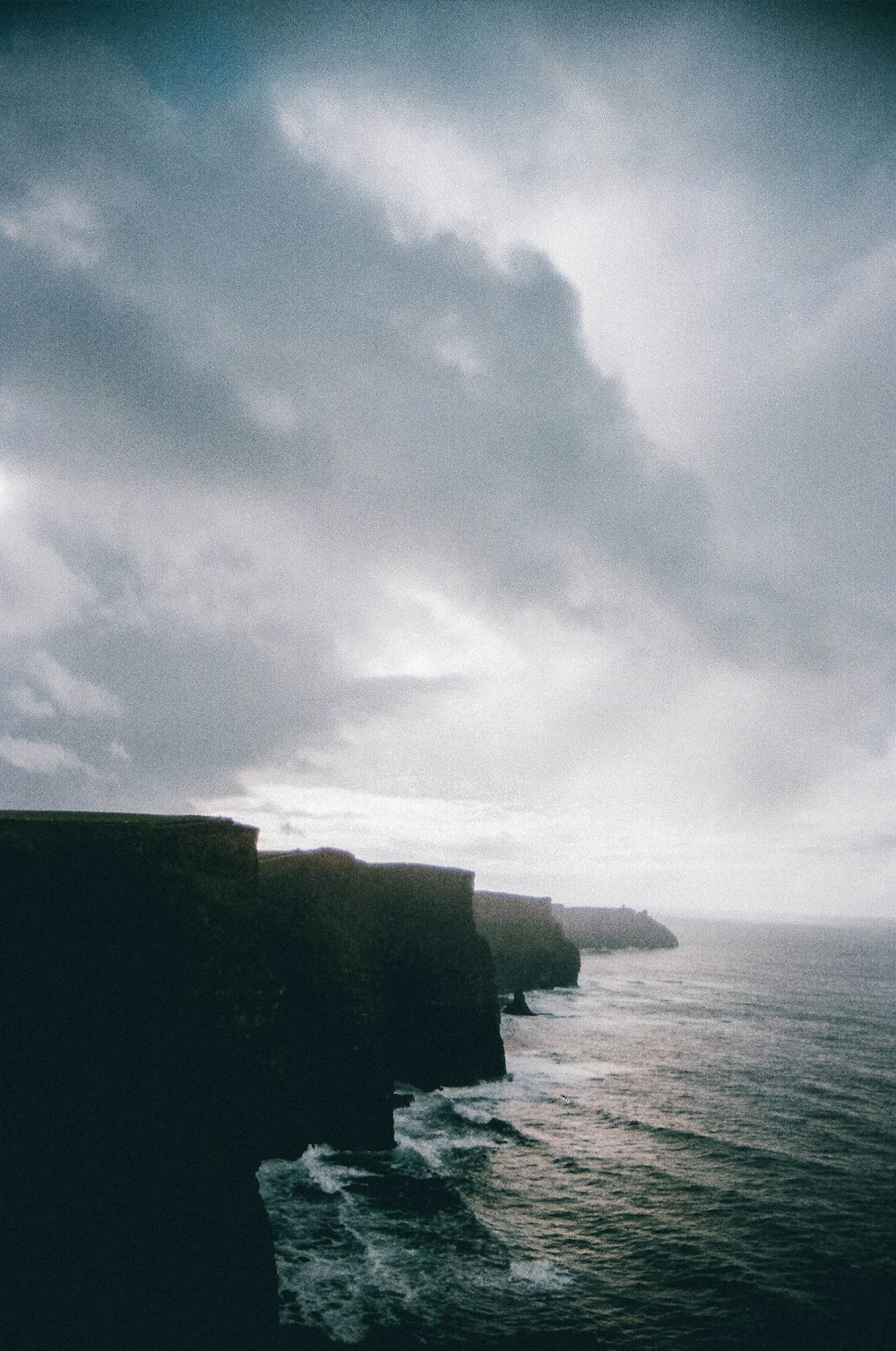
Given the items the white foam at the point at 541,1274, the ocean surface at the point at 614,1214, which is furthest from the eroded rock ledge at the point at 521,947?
the white foam at the point at 541,1274

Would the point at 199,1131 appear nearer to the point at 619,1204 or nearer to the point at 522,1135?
the point at 619,1204

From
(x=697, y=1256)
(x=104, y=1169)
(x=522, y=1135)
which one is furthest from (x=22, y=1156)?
(x=522, y=1135)

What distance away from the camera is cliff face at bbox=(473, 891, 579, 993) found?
97.6 m

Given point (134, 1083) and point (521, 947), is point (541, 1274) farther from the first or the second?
point (521, 947)

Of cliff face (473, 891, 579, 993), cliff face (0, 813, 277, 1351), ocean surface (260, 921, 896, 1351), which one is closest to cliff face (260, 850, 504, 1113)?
ocean surface (260, 921, 896, 1351)

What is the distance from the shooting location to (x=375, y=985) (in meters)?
38.0

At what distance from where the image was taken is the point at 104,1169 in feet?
52.2

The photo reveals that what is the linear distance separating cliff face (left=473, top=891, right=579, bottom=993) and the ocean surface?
151 feet

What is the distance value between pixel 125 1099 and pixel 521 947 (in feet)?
301

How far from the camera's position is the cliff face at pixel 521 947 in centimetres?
9756

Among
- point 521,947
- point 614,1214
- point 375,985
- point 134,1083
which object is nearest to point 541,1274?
point 614,1214

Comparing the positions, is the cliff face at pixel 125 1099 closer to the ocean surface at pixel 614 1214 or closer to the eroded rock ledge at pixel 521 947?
the ocean surface at pixel 614 1214

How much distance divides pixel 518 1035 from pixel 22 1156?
55269 mm

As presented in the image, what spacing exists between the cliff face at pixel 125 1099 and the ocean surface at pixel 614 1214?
15.6 feet
